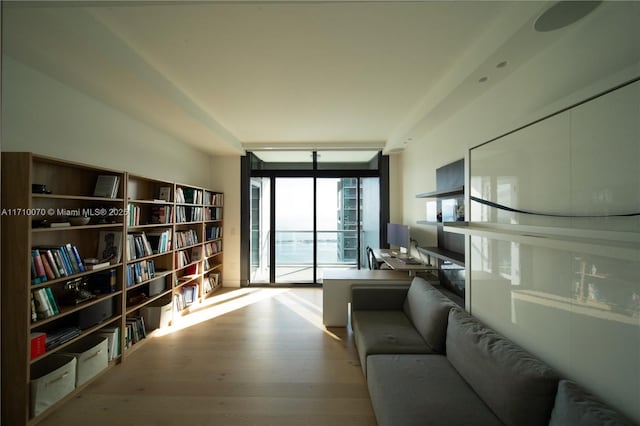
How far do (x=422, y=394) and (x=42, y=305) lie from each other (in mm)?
2690

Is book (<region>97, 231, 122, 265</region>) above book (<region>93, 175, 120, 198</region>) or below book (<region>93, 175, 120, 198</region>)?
below

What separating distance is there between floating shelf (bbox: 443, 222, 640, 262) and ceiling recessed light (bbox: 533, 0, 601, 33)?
112cm

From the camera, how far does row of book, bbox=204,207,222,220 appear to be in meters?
4.05

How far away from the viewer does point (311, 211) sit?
4.68 m

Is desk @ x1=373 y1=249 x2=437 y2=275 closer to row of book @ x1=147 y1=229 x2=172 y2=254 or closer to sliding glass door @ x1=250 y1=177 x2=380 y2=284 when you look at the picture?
sliding glass door @ x1=250 y1=177 x2=380 y2=284

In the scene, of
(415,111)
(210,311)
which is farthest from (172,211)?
(415,111)

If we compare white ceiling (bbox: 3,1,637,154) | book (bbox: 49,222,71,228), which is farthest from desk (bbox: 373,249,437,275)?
book (bbox: 49,222,71,228)

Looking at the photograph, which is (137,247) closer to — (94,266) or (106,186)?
(94,266)

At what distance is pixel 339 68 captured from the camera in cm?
212

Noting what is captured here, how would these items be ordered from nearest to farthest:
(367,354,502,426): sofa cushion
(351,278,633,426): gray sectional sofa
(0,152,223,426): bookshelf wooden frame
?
1. (351,278,633,426): gray sectional sofa
2. (367,354,502,426): sofa cushion
3. (0,152,223,426): bookshelf wooden frame

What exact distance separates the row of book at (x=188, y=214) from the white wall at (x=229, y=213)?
808 mm

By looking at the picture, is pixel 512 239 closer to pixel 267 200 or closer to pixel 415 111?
pixel 415 111

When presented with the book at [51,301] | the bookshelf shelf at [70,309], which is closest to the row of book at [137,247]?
the bookshelf shelf at [70,309]

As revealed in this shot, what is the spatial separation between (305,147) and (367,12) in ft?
9.16
